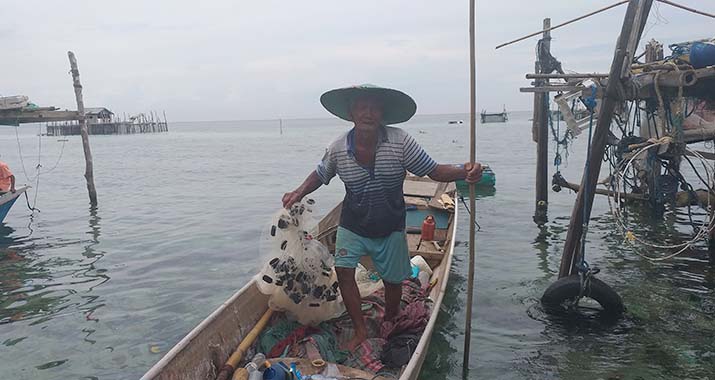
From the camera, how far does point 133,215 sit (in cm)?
1436

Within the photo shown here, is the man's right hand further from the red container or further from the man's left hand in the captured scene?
the red container

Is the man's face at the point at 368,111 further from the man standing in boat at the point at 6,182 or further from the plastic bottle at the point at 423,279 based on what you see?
the man standing in boat at the point at 6,182

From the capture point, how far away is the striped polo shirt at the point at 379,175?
389 cm

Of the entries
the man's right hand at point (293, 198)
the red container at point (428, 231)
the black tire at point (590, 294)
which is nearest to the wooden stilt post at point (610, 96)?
the black tire at point (590, 294)

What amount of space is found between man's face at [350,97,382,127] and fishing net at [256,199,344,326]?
95cm

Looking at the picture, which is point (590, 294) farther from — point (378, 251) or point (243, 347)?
point (243, 347)

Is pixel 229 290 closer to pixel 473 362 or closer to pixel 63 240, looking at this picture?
pixel 473 362

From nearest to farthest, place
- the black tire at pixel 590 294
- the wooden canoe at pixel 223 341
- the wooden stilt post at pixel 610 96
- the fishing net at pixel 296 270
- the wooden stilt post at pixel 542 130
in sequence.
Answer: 1. the wooden canoe at pixel 223 341
2. the fishing net at pixel 296 270
3. the wooden stilt post at pixel 610 96
4. the black tire at pixel 590 294
5. the wooden stilt post at pixel 542 130

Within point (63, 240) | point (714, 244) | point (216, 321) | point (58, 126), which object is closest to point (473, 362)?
point (216, 321)

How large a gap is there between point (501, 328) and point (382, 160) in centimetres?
333

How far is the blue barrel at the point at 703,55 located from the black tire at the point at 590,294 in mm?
2718

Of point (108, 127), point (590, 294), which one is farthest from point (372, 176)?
point (108, 127)

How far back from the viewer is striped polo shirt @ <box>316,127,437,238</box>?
12.8ft

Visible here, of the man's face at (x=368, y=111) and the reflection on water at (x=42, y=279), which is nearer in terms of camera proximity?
the man's face at (x=368, y=111)
